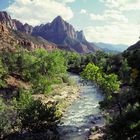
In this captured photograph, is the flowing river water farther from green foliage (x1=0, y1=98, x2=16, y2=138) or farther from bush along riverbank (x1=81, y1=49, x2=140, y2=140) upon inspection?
green foliage (x1=0, y1=98, x2=16, y2=138)

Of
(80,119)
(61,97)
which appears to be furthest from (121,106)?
(61,97)

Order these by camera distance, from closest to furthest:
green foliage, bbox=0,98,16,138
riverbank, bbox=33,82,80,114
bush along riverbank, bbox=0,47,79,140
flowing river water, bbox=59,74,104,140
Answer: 1. green foliage, bbox=0,98,16,138
2. bush along riverbank, bbox=0,47,79,140
3. flowing river water, bbox=59,74,104,140
4. riverbank, bbox=33,82,80,114

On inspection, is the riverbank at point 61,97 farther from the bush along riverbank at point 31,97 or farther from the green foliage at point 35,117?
the green foliage at point 35,117

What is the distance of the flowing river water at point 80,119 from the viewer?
50900 millimetres

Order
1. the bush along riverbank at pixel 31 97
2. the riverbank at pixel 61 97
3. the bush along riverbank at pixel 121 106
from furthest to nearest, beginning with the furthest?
the riverbank at pixel 61 97, the bush along riverbank at pixel 31 97, the bush along riverbank at pixel 121 106

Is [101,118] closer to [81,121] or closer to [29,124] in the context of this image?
[81,121]

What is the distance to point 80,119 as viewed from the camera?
61.1 metres

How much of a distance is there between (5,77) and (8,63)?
1716 cm

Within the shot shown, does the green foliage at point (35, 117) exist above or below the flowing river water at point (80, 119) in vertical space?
above

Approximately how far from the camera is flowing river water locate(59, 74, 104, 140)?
167 ft

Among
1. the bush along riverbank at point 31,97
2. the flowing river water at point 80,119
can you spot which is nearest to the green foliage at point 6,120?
the bush along riverbank at point 31,97

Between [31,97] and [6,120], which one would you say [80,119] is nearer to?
[31,97]

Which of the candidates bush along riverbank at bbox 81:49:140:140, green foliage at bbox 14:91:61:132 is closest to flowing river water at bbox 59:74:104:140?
bush along riverbank at bbox 81:49:140:140

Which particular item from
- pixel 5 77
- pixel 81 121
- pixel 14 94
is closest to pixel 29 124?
pixel 81 121
